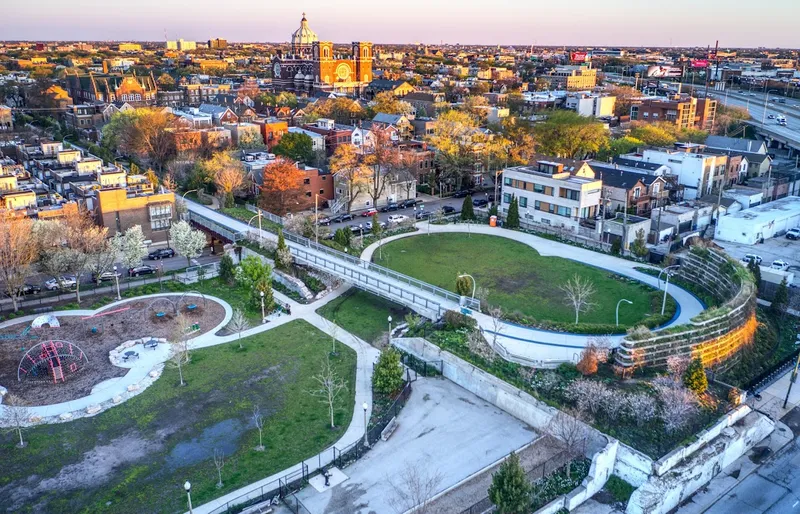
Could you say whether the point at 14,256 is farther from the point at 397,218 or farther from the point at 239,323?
the point at 397,218

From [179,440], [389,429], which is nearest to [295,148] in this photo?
[179,440]

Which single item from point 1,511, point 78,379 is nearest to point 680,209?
point 78,379

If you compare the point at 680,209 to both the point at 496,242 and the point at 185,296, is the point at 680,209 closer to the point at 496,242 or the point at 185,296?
the point at 496,242

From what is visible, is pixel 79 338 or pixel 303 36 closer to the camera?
pixel 79 338

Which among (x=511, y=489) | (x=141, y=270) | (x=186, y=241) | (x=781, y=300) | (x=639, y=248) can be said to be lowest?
(x=141, y=270)

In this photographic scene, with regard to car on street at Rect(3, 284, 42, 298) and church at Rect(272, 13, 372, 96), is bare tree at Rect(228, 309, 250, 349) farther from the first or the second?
church at Rect(272, 13, 372, 96)

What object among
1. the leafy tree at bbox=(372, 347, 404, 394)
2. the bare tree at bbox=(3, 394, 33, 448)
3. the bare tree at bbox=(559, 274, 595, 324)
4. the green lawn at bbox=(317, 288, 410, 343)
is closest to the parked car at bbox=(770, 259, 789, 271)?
the bare tree at bbox=(559, 274, 595, 324)

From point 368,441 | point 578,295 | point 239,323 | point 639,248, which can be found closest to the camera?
point 368,441
